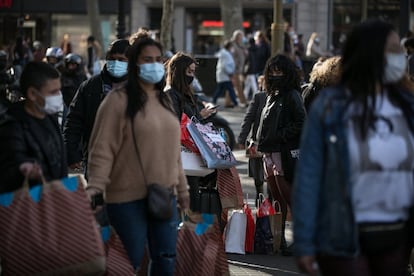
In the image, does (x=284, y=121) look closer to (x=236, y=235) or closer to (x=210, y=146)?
(x=210, y=146)

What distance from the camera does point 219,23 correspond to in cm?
3941

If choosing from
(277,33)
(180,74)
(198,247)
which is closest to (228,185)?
(180,74)

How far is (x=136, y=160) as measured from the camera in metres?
5.57

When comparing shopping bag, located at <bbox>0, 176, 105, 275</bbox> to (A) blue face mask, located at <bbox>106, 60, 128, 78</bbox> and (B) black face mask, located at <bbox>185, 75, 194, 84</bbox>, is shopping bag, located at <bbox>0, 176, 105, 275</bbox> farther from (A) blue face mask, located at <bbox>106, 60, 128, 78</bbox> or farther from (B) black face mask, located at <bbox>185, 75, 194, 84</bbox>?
(B) black face mask, located at <bbox>185, 75, 194, 84</bbox>

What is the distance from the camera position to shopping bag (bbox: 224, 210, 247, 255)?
8.78 meters

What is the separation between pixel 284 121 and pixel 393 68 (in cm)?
407

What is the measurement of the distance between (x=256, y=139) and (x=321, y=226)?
4988 millimetres

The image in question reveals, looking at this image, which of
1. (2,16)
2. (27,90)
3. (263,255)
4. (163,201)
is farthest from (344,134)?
(2,16)

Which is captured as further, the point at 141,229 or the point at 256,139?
the point at 256,139

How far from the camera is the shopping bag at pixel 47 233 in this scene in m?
5.20

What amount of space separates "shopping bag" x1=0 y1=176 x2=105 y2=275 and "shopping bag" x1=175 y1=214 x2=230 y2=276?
1.22 m

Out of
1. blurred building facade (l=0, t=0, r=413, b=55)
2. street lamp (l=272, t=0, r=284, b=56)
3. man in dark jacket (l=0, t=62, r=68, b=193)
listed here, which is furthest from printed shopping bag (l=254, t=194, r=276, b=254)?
blurred building facade (l=0, t=0, r=413, b=55)

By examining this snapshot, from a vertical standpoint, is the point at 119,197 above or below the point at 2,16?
below

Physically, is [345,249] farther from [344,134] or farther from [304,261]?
[344,134]
